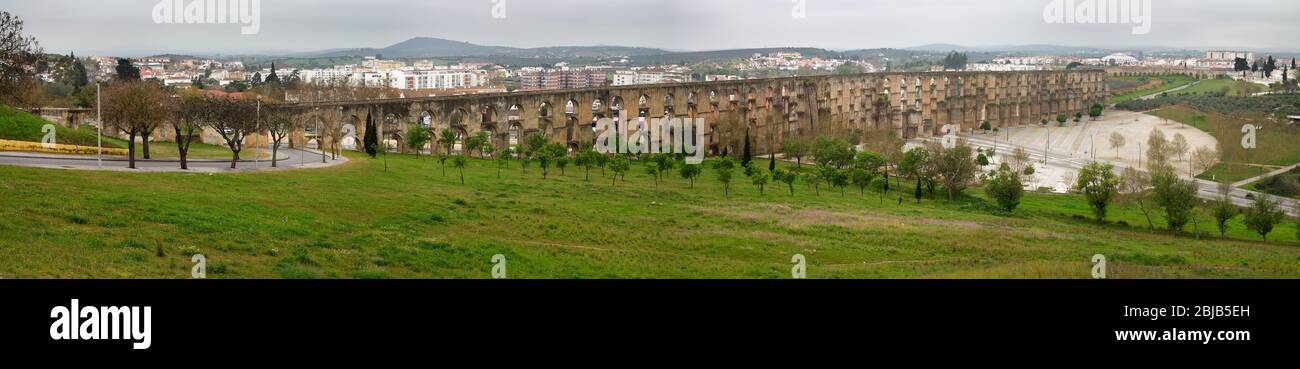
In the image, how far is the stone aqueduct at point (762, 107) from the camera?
216 feet

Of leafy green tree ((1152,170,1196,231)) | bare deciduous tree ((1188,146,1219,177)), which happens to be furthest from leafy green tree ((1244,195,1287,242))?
bare deciduous tree ((1188,146,1219,177))

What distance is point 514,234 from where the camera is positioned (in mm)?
34188

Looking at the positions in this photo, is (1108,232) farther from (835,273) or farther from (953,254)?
(835,273)

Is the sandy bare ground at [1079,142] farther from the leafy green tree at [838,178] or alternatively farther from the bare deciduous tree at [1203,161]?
the leafy green tree at [838,178]

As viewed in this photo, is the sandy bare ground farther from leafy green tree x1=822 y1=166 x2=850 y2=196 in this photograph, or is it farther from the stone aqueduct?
leafy green tree x1=822 y1=166 x2=850 y2=196

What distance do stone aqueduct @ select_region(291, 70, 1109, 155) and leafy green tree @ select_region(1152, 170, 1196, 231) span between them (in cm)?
3809

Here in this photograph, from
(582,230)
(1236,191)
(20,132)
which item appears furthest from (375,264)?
(1236,191)

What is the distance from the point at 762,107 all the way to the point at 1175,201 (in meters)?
57.8

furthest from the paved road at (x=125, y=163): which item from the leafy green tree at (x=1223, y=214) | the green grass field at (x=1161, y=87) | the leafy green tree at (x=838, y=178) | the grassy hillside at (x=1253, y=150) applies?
the green grass field at (x=1161, y=87)

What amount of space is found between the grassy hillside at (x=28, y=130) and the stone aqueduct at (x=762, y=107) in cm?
1081

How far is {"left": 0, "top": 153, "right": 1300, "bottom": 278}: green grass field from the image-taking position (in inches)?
968

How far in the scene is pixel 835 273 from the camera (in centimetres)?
3003
